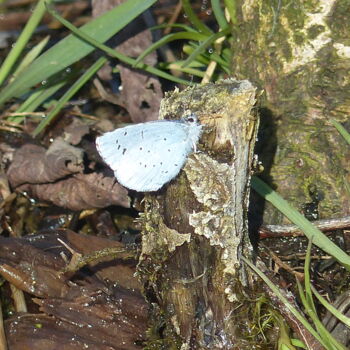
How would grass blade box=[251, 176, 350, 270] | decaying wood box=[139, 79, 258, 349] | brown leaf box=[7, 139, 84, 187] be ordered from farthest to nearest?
brown leaf box=[7, 139, 84, 187] → grass blade box=[251, 176, 350, 270] → decaying wood box=[139, 79, 258, 349]

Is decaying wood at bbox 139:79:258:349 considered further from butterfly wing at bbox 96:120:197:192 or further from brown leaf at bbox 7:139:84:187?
brown leaf at bbox 7:139:84:187

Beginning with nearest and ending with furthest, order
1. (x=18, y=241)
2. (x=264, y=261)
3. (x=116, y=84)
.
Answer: (x=264, y=261) → (x=18, y=241) → (x=116, y=84)

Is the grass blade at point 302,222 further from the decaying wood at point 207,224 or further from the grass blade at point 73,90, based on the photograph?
the grass blade at point 73,90

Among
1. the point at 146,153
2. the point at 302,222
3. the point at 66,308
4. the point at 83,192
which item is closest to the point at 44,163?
the point at 83,192

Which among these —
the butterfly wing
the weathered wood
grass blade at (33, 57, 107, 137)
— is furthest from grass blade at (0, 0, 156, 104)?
the butterfly wing

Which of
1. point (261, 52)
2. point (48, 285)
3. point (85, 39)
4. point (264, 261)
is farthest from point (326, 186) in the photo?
point (85, 39)

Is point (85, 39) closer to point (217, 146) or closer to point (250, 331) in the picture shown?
point (217, 146)

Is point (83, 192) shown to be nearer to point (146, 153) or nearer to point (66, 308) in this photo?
point (66, 308)

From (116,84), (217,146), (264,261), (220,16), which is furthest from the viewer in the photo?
(116,84)
